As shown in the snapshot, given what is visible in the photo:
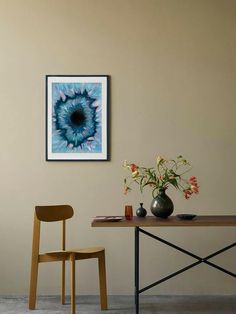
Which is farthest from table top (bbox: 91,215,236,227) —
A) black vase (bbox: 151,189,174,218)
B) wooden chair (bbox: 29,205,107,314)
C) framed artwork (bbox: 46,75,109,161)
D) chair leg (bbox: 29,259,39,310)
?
framed artwork (bbox: 46,75,109,161)

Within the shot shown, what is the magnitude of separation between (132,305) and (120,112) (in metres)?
1.63

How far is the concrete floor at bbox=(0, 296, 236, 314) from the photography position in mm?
3709

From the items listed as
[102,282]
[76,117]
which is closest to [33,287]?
[102,282]

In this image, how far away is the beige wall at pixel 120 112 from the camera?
165 inches

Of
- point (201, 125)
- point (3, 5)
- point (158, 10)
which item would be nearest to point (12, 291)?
point (201, 125)

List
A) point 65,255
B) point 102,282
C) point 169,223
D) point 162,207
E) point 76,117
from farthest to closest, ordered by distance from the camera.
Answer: point 76,117
point 102,282
point 162,207
point 65,255
point 169,223

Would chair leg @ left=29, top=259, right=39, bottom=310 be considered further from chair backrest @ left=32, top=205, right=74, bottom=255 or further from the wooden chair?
chair backrest @ left=32, top=205, right=74, bottom=255

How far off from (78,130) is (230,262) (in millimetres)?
1757

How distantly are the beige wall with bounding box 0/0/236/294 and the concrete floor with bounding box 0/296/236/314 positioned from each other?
0.59 ft

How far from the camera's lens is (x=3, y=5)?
4262 millimetres

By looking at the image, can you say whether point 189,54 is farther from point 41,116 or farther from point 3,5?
point 3,5

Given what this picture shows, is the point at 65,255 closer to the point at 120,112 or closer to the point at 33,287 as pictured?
the point at 33,287

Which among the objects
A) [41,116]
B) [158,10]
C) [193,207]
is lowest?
[193,207]

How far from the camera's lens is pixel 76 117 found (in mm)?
4219
